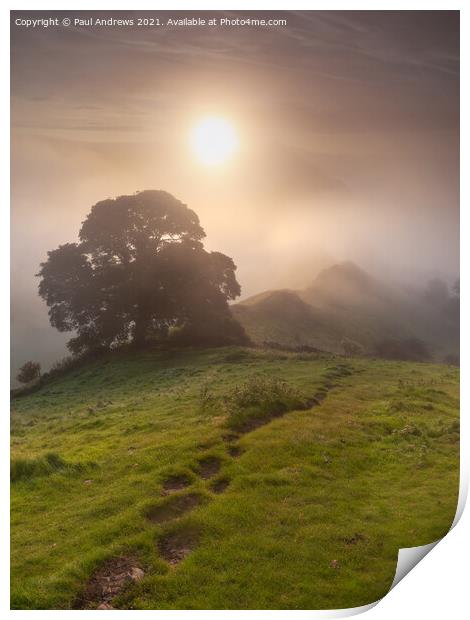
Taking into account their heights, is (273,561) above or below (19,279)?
below

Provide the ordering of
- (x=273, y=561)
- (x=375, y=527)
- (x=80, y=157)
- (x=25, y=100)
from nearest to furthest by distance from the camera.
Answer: (x=273, y=561) < (x=375, y=527) < (x=25, y=100) < (x=80, y=157)

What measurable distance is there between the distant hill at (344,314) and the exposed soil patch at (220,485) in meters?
5.65

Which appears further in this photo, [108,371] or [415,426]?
[108,371]

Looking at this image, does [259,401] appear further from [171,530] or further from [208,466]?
[171,530]

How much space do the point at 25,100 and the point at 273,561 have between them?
1286 centimetres

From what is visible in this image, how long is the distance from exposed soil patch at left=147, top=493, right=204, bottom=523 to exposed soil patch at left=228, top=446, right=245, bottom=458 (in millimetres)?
1724

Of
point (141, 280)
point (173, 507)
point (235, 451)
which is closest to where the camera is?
point (173, 507)

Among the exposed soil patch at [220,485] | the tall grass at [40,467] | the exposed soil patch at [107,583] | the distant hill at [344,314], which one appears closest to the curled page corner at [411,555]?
the exposed soil patch at [220,485]

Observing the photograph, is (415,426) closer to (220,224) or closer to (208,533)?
(208,533)

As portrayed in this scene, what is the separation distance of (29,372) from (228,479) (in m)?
6.58

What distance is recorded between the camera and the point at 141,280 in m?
16.6

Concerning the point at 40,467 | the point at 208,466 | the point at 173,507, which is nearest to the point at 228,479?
the point at 208,466

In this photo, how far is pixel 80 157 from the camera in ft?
51.4

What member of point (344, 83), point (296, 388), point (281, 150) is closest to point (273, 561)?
point (296, 388)
